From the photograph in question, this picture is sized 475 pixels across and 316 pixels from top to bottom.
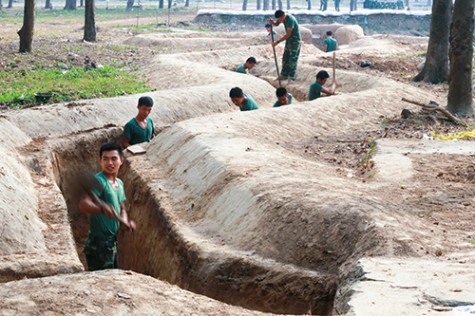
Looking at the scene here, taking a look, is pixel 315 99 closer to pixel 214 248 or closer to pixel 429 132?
pixel 429 132

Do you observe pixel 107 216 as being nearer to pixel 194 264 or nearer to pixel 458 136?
pixel 194 264

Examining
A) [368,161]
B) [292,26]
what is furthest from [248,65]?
[368,161]

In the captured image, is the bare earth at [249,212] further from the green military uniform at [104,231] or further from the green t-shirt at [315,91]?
the green t-shirt at [315,91]

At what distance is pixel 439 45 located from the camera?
2298cm

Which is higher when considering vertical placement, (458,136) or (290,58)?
(290,58)

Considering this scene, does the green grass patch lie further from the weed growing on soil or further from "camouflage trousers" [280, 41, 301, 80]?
Answer: the weed growing on soil

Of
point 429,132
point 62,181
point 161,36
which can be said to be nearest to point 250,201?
point 62,181

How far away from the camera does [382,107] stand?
1894 centimetres

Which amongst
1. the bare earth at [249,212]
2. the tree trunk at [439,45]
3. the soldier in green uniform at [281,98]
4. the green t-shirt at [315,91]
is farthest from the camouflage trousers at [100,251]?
the tree trunk at [439,45]

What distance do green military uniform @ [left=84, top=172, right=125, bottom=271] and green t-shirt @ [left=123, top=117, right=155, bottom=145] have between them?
5273 millimetres

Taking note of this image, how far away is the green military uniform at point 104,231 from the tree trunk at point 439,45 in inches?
611

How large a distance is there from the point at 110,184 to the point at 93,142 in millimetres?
6278

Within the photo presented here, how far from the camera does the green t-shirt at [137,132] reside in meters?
14.3

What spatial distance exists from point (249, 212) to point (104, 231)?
5.70ft
